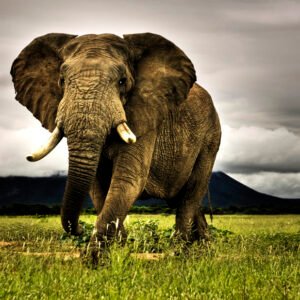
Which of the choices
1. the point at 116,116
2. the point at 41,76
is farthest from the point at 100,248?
the point at 41,76

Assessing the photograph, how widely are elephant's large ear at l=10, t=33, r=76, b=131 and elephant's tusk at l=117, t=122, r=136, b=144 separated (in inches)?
66.0

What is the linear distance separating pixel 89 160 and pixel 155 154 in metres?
2.86

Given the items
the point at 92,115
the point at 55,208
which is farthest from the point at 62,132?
the point at 55,208

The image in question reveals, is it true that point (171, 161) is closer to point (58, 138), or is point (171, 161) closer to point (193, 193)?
point (193, 193)

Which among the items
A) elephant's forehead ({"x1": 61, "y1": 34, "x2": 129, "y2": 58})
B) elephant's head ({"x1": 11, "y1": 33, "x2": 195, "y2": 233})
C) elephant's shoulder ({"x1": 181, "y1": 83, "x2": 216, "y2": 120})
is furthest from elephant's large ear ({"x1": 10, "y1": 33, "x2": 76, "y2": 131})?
elephant's shoulder ({"x1": 181, "y1": 83, "x2": 216, "y2": 120})

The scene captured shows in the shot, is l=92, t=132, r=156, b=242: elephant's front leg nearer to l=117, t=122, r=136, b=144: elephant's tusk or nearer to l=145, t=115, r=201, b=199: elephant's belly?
l=117, t=122, r=136, b=144: elephant's tusk

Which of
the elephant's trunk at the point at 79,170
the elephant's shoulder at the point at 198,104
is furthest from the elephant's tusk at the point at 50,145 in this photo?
the elephant's shoulder at the point at 198,104

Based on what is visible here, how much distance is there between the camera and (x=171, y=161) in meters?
12.7

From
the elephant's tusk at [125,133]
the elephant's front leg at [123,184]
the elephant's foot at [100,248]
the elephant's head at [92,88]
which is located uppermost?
the elephant's head at [92,88]

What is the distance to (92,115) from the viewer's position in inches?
380

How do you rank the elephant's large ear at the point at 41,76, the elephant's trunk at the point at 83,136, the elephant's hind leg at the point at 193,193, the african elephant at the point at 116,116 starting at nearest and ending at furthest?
the elephant's trunk at the point at 83,136 → the african elephant at the point at 116,116 → the elephant's large ear at the point at 41,76 → the elephant's hind leg at the point at 193,193

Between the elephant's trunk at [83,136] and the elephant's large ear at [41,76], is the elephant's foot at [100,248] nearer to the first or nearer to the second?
the elephant's trunk at [83,136]

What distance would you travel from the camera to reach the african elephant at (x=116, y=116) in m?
9.73

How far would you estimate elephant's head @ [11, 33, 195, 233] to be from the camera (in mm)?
9664
